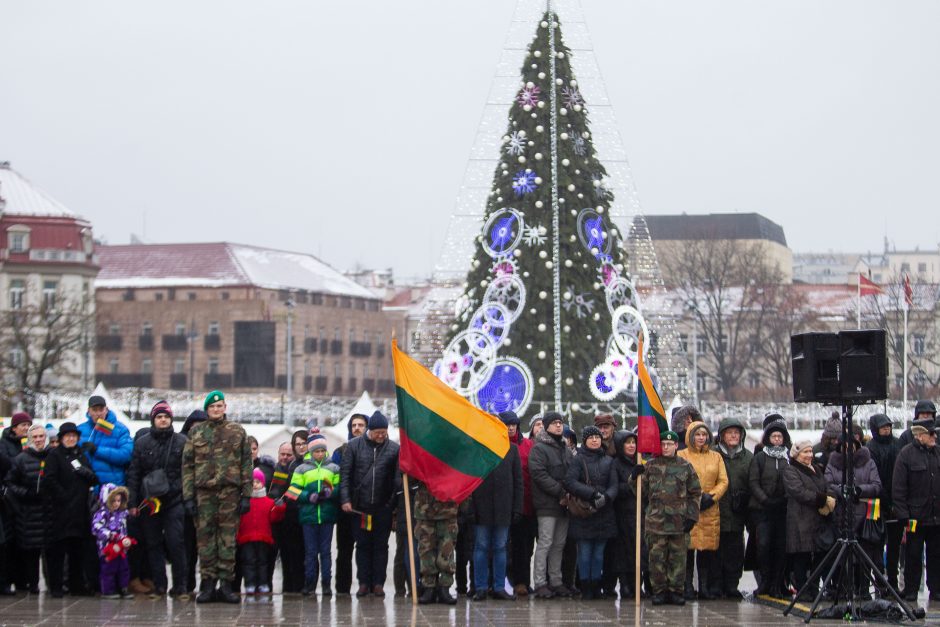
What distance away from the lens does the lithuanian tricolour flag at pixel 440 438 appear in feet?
59.9

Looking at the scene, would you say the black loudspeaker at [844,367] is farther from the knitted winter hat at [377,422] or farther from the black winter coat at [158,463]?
the black winter coat at [158,463]

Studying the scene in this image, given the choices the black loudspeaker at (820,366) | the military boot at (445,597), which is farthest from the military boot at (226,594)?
the black loudspeaker at (820,366)

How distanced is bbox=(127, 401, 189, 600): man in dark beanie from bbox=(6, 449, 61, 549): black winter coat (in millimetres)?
782

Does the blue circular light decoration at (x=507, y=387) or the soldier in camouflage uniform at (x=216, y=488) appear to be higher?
the blue circular light decoration at (x=507, y=387)

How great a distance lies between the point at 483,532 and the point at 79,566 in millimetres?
4076

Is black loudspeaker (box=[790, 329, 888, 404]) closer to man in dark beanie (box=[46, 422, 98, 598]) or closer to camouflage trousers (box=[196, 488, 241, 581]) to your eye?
camouflage trousers (box=[196, 488, 241, 581])

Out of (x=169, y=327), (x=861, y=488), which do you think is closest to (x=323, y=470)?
(x=861, y=488)

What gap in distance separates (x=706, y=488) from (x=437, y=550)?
2.71 meters

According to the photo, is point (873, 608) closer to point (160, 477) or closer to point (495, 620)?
point (495, 620)

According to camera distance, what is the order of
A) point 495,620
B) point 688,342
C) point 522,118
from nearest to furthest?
point 495,620 < point 522,118 < point 688,342

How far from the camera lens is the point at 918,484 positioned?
1886 centimetres

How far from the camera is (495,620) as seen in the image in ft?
54.9

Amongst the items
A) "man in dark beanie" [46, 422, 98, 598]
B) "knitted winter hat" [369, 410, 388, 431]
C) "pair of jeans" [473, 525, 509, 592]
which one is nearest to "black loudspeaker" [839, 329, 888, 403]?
"pair of jeans" [473, 525, 509, 592]

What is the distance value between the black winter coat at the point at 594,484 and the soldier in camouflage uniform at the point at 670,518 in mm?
644
